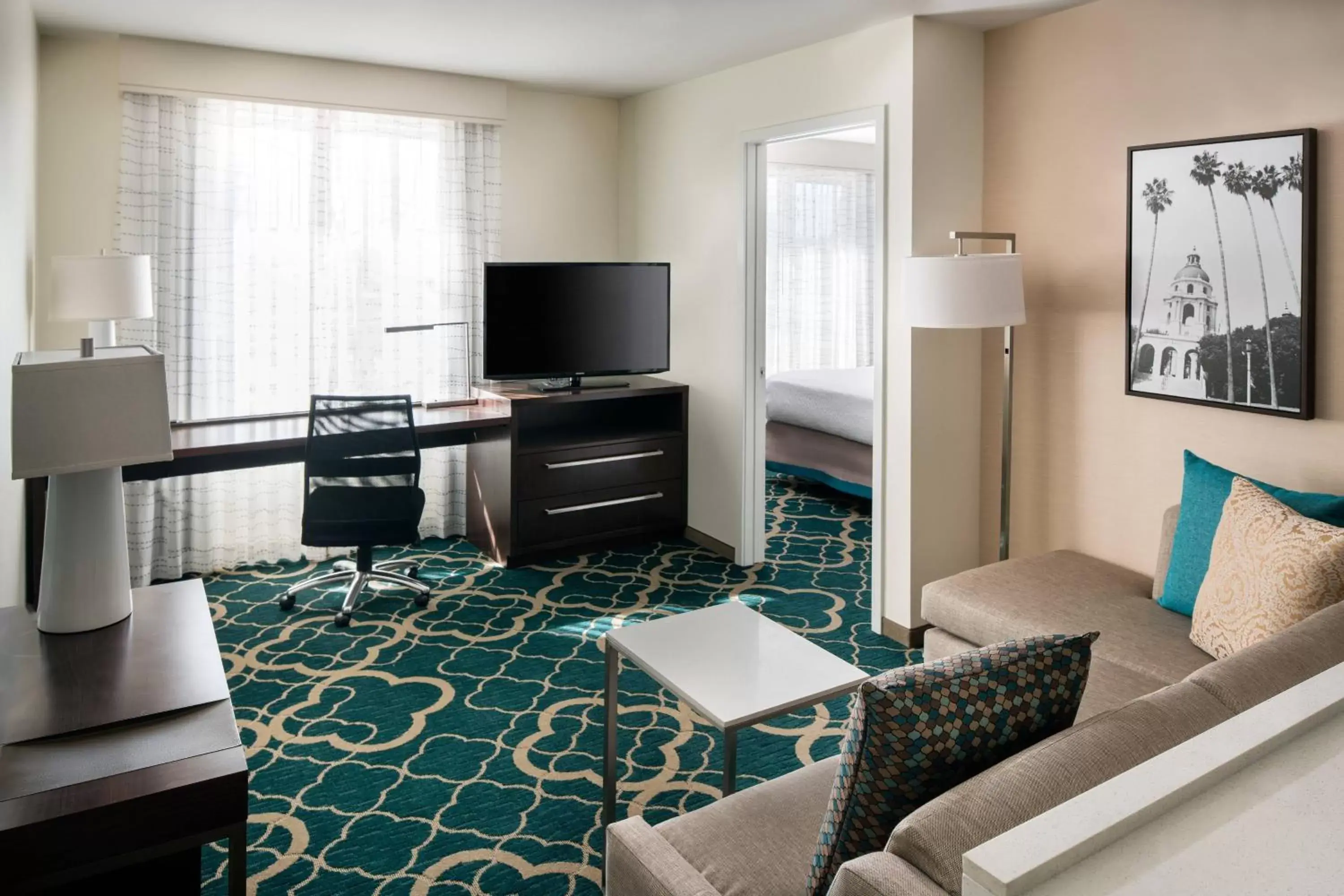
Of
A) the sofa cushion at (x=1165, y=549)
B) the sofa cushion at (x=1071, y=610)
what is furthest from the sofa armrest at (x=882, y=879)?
the sofa cushion at (x=1165, y=549)

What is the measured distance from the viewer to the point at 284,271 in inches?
180

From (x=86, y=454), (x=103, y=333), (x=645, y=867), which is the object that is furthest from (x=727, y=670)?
(x=103, y=333)

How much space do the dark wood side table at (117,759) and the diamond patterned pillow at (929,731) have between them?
0.89m

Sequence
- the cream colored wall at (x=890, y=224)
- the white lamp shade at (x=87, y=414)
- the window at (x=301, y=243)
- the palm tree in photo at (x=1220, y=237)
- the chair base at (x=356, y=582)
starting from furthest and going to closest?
the window at (x=301, y=243), the chair base at (x=356, y=582), the cream colored wall at (x=890, y=224), the palm tree in photo at (x=1220, y=237), the white lamp shade at (x=87, y=414)

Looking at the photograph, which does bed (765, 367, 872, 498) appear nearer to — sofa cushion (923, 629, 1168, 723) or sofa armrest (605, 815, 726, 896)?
sofa cushion (923, 629, 1168, 723)

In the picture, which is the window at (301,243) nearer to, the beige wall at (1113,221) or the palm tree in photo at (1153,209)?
the beige wall at (1113,221)

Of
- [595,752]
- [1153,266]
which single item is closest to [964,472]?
[1153,266]

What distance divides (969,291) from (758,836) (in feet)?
6.95

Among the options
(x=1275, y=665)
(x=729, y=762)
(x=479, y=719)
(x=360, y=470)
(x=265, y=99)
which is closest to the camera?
(x=1275, y=665)

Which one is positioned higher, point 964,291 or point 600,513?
point 964,291

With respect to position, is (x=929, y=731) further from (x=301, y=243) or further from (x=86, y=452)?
(x=301, y=243)

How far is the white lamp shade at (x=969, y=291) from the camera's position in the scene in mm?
3191

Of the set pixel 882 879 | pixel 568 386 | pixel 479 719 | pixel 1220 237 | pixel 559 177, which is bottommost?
pixel 479 719

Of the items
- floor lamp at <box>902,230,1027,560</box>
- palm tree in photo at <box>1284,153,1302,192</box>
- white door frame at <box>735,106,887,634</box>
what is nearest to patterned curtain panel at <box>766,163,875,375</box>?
white door frame at <box>735,106,887,634</box>
